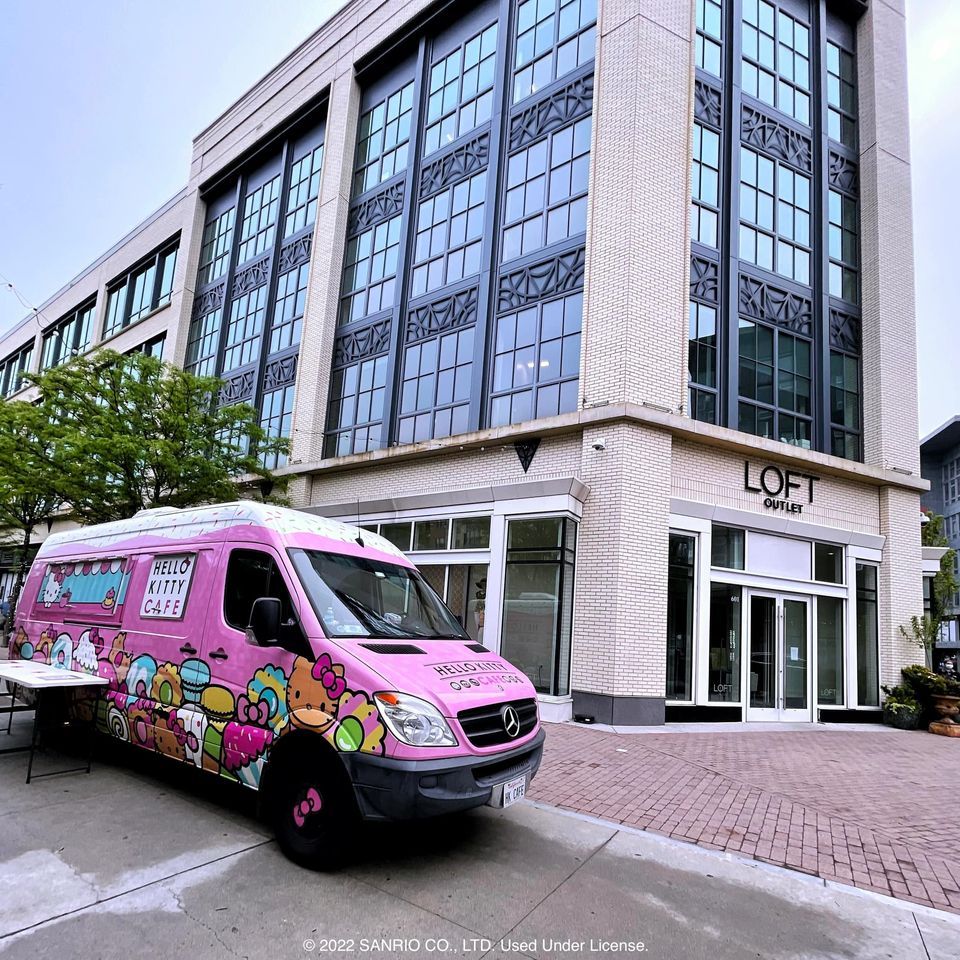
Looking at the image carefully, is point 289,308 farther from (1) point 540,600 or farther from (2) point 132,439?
(1) point 540,600

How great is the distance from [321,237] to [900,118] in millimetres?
15679

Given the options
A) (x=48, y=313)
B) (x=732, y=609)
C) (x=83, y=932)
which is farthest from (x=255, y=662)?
(x=48, y=313)

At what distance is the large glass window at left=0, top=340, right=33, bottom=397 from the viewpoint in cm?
3947

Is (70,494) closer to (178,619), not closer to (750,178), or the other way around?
(178,619)

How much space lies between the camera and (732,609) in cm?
1280

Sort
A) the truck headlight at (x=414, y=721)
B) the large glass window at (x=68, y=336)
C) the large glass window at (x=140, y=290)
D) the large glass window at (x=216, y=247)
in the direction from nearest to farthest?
1. the truck headlight at (x=414, y=721)
2. the large glass window at (x=216, y=247)
3. the large glass window at (x=140, y=290)
4. the large glass window at (x=68, y=336)

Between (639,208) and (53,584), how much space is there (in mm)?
11384

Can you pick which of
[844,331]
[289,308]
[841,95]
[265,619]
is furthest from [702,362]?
[289,308]

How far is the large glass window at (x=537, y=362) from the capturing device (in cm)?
1342

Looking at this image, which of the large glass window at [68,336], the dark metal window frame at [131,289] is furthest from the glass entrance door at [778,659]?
the large glass window at [68,336]

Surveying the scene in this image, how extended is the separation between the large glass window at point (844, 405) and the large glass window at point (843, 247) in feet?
5.31

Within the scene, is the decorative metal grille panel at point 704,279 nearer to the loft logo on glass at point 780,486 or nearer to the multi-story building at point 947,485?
the loft logo on glass at point 780,486

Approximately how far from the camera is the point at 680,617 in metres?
12.1

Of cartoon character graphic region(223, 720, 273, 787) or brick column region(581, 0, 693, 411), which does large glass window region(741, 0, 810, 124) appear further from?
cartoon character graphic region(223, 720, 273, 787)
